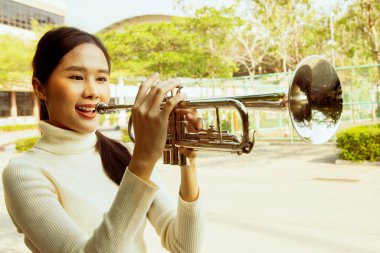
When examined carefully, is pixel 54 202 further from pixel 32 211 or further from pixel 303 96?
pixel 303 96

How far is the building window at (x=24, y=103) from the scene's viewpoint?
3622cm

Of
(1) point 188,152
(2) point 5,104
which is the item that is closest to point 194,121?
(1) point 188,152

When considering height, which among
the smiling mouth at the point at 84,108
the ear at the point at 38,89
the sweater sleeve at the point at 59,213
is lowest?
the sweater sleeve at the point at 59,213

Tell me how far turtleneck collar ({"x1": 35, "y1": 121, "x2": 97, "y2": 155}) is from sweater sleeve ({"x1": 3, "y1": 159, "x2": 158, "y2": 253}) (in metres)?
0.13

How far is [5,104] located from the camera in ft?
115

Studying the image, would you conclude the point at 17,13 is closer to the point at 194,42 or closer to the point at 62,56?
the point at 194,42

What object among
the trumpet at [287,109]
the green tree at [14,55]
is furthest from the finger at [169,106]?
the green tree at [14,55]

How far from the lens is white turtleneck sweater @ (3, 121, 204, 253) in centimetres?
115

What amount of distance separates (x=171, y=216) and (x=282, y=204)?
4970mm

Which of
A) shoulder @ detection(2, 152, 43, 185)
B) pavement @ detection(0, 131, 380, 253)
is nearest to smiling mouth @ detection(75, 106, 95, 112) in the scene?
shoulder @ detection(2, 152, 43, 185)

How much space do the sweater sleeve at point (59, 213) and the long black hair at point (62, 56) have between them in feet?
0.93

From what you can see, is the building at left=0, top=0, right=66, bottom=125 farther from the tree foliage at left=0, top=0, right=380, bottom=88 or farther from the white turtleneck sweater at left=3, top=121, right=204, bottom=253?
the white turtleneck sweater at left=3, top=121, right=204, bottom=253

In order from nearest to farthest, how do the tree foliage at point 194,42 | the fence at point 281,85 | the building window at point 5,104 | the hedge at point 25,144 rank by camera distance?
the fence at point 281,85
the hedge at point 25,144
the tree foliage at point 194,42
the building window at point 5,104

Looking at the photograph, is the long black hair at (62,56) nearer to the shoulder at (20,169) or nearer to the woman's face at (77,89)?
the woman's face at (77,89)
